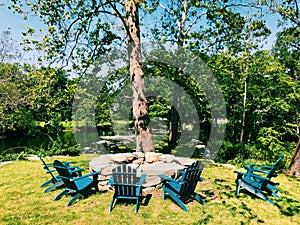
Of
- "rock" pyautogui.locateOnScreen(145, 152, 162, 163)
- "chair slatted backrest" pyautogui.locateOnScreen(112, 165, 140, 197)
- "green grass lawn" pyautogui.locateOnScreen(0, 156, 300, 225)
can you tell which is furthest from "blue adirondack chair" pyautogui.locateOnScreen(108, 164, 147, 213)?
"rock" pyautogui.locateOnScreen(145, 152, 162, 163)

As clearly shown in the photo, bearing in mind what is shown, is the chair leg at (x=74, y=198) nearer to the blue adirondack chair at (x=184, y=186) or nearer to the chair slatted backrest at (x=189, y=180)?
the blue adirondack chair at (x=184, y=186)

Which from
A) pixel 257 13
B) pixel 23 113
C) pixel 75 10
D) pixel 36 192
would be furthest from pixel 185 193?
pixel 23 113

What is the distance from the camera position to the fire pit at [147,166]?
4641 millimetres

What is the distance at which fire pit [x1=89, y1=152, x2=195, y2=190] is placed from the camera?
4.64 m

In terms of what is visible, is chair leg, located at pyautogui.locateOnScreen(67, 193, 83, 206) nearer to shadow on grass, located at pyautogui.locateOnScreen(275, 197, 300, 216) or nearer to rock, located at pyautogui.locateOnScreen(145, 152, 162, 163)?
rock, located at pyautogui.locateOnScreen(145, 152, 162, 163)

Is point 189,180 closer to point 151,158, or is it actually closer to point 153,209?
point 153,209

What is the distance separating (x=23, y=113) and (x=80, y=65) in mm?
13319

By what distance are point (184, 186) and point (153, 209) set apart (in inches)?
26.9

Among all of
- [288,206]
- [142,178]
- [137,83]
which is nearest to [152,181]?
[142,178]

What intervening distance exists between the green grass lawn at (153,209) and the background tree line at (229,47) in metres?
3.33

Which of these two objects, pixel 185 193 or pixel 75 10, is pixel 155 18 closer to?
pixel 75 10

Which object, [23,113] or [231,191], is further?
[23,113]

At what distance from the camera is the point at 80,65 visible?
7254mm

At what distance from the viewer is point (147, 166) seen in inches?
200
